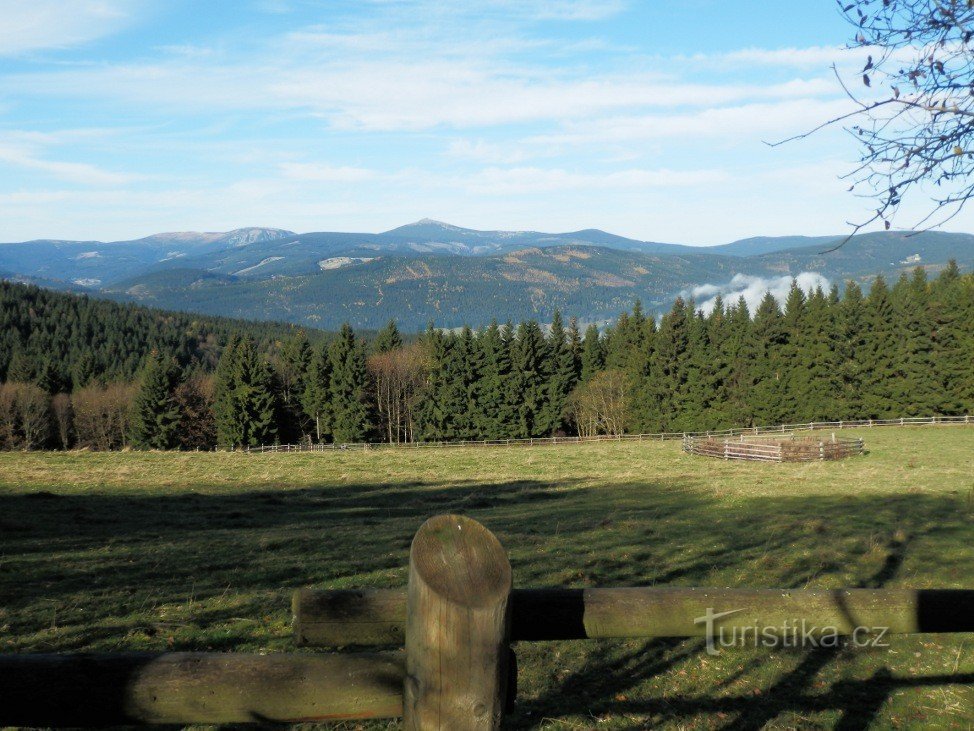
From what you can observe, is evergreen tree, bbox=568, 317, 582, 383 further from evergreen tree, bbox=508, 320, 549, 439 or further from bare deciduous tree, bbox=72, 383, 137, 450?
bare deciduous tree, bbox=72, 383, 137, 450

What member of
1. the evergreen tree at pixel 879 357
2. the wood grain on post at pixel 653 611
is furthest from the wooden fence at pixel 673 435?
the wood grain on post at pixel 653 611

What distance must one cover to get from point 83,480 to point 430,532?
31.4 metres

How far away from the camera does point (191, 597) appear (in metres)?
10.9

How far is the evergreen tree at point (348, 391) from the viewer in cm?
7988

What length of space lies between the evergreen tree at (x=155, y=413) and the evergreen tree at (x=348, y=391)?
58.6 feet

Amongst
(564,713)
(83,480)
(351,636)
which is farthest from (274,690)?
(83,480)

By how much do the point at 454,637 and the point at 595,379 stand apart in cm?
7916

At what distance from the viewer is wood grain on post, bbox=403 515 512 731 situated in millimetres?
3049

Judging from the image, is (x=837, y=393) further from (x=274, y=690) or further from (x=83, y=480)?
(x=274, y=690)

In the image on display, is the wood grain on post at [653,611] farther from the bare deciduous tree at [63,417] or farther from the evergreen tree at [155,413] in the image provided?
the bare deciduous tree at [63,417]

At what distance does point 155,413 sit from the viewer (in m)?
80.6

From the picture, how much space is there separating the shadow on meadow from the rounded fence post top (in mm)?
4313

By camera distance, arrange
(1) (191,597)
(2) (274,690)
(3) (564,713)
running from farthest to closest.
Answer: (1) (191,597) → (3) (564,713) → (2) (274,690)

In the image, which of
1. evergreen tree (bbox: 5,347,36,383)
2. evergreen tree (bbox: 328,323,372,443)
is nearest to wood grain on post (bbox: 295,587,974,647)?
evergreen tree (bbox: 328,323,372,443)
